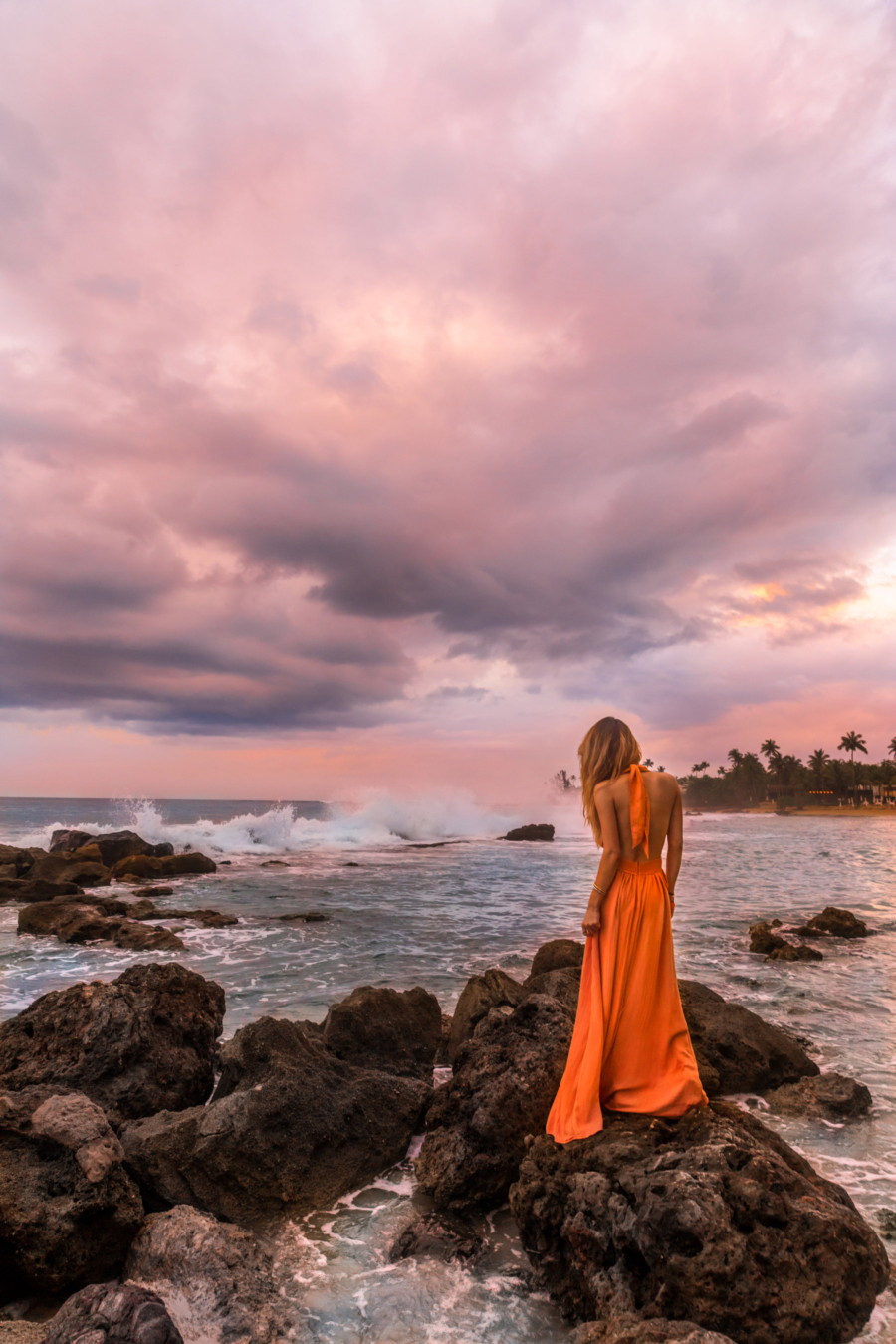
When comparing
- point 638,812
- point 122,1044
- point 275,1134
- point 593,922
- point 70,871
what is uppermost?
point 638,812

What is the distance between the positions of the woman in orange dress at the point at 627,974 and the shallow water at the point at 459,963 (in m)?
1.07

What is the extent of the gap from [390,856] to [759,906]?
22609mm

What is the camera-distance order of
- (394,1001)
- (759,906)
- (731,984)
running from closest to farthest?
(394,1001) < (731,984) < (759,906)

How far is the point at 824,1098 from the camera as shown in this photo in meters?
6.11

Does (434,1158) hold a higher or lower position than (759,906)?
higher

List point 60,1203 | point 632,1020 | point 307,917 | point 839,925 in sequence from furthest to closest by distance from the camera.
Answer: point 307,917, point 839,925, point 632,1020, point 60,1203

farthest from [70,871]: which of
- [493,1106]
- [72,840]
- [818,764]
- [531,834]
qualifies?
[818,764]

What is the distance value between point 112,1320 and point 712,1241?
2584 mm

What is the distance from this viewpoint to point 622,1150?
12.6 ft

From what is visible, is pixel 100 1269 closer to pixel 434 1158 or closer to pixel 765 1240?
pixel 434 1158

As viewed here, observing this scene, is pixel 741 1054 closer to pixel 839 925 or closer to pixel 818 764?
pixel 839 925

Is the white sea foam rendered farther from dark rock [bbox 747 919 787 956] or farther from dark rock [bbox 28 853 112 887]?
dark rock [bbox 747 919 787 956]

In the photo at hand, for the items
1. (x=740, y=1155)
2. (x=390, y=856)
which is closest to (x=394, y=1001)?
(x=740, y=1155)

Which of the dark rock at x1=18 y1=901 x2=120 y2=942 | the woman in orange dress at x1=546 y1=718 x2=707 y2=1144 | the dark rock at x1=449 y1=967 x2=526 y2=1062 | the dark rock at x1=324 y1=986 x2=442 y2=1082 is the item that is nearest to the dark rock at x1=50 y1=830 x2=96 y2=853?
the dark rock at x1=18 y1=901 x2=120 y2=942
